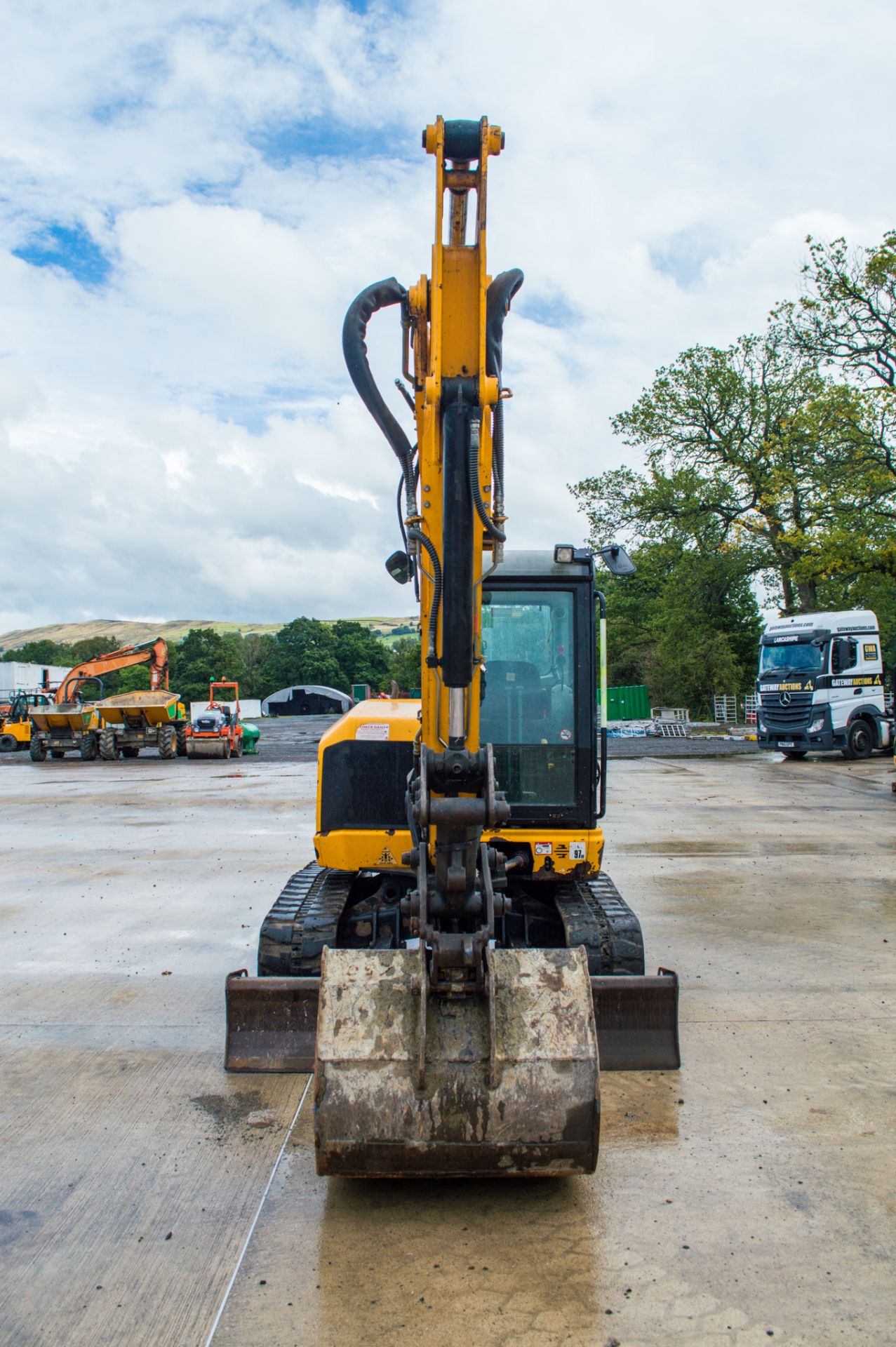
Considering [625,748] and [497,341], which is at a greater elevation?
[497,341]

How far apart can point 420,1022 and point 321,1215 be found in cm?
74

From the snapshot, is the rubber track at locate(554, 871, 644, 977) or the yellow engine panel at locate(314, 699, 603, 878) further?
the yellow engine panel at locate(314, 699, 603, 878)

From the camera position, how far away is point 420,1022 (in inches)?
136

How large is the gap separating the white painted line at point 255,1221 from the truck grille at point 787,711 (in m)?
20.4

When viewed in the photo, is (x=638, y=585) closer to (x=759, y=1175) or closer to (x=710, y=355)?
(x=710, y=355)

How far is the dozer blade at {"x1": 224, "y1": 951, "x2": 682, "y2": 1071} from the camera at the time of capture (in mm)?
4582

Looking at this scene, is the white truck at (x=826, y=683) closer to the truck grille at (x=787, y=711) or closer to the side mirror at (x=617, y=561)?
the truck grille at (x=787, y=711)

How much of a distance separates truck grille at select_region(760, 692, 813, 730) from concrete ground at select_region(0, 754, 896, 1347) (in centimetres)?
1605

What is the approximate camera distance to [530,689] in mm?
5672

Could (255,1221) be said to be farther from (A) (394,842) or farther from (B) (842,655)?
(B) (842,655)

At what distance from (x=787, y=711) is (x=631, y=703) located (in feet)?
65.3

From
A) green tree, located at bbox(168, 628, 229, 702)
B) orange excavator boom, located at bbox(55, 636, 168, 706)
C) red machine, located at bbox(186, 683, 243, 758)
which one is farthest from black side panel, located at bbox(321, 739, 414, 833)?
green tree, located at bbox(168, 628, 229, 702)

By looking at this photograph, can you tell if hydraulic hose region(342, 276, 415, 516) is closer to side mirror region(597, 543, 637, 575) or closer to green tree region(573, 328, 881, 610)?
side mirror region(597, 543, 637, 575)

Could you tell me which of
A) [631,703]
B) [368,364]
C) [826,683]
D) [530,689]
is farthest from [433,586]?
[631,703]
